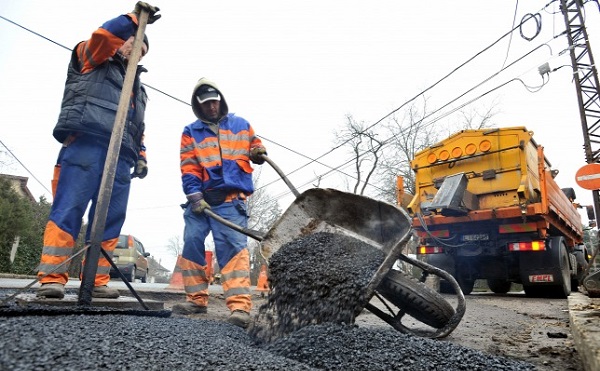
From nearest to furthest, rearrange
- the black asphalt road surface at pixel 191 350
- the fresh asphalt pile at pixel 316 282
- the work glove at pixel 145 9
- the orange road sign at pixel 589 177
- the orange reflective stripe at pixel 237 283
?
the black asphalt road surface at pixel 191 350 → the fresh asphalt pile at pixel 316 282 → the work glove at pixel 145 9 → the orange reflective stripe at pixel 237 283 → the orange road sign at pixel 589 177

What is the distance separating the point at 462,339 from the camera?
2.72m

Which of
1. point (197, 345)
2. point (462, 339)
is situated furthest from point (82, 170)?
point (462, 339)

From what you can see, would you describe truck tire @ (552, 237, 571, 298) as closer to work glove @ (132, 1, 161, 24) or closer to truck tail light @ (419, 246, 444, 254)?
truck tail light @ (419, 246, 444, 254)

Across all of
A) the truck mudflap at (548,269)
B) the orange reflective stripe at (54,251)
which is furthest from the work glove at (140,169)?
the truck mudflap at (548,269)

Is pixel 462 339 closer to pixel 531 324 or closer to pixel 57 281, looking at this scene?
pixel 531 324

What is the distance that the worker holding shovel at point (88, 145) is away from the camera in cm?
273

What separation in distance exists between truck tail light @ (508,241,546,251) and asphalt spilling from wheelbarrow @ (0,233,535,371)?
4745mm

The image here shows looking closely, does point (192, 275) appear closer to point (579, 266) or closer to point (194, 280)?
point (194, 280)

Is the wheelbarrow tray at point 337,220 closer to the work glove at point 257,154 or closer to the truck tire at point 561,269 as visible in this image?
Result: the work glove at point 257,154

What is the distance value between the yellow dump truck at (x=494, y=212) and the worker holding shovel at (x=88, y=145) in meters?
4.90

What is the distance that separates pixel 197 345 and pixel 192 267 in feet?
5.85

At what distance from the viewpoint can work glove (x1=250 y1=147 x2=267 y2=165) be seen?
3.65 metres

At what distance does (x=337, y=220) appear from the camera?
121 inches

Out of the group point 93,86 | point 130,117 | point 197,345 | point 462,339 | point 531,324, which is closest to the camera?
point 197,345
